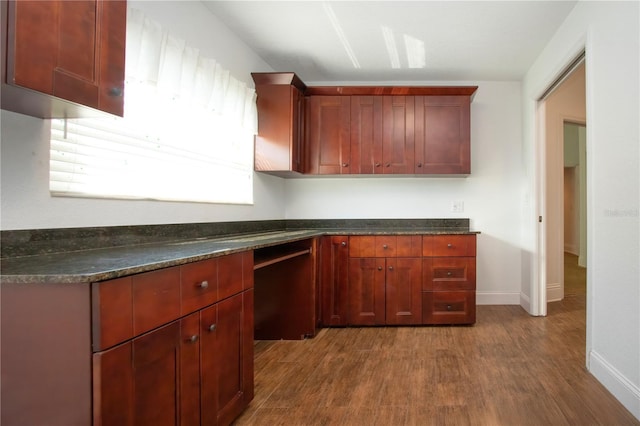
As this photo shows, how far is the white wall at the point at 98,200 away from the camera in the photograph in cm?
132

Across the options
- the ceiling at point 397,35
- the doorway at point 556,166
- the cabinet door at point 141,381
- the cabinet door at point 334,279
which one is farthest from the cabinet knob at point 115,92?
the doorway at point 556,166

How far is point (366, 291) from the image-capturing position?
3.24 m

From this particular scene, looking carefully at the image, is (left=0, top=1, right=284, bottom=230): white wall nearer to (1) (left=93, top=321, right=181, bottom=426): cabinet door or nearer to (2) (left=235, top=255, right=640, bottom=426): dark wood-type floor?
(1) (left=93, top=321, right=181, bottom=426): cabinet door

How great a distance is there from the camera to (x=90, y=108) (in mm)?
1268

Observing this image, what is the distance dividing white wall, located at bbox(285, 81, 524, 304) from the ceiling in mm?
375

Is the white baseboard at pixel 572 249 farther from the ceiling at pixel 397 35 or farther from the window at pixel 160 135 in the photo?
the window at pixel 160 135

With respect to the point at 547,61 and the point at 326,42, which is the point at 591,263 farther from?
the point at 326,42

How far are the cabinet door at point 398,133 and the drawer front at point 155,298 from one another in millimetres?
2585

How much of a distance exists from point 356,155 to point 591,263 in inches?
79.8

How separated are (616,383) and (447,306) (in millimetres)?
1353

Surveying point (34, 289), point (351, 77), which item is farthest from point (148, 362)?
point (351, 77)

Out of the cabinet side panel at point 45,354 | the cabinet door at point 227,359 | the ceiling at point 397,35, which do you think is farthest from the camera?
the ceiling at point 397,35

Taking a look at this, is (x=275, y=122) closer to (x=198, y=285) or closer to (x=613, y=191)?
(x=198, y=285)

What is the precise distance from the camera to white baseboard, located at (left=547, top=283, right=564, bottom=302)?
13.3 feet
